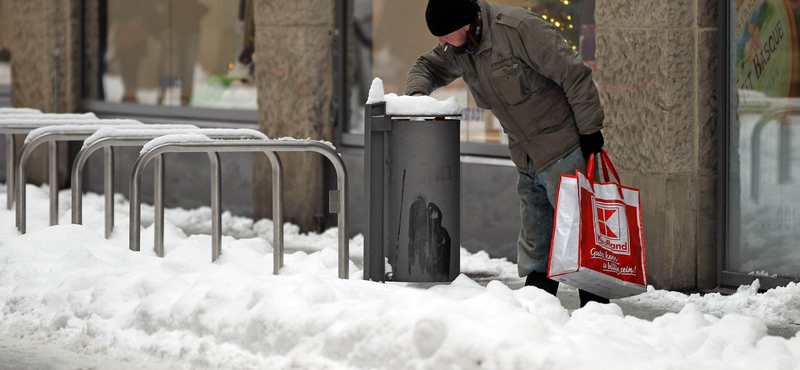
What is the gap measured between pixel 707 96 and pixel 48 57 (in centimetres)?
771

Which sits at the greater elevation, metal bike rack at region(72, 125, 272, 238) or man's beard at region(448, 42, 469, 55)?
man's beard at region(448, 42, 469, 55)

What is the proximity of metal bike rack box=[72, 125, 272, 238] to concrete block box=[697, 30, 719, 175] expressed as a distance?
2.49m

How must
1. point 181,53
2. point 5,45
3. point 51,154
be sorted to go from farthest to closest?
point 5,45, point 181,53, point 51,154

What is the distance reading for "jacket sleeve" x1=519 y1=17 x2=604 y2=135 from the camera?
5262 millimetres

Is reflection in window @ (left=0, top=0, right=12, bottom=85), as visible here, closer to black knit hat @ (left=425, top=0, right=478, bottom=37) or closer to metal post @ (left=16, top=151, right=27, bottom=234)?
metal post @ (left=16, top=151, right=27, bottom=234)

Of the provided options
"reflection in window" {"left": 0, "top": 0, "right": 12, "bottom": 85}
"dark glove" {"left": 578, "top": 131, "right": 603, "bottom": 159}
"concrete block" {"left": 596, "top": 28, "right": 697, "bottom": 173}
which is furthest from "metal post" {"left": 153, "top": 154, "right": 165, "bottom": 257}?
"reflection in window" {"left": 0, "top": 0, "right": 12, "bottom": 85}

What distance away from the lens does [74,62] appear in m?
12.2

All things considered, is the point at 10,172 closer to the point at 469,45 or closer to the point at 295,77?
the point at 295,77

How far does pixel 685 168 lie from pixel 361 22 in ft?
11.4

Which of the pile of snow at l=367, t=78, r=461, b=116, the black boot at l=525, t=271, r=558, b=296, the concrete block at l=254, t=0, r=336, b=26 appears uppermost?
the concrete block at l=254, t=0, r=336, b=26

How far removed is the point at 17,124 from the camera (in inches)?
300

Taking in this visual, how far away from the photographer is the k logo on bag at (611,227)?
5.30 metres

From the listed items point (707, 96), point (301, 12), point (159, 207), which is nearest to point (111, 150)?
point (159, 207)

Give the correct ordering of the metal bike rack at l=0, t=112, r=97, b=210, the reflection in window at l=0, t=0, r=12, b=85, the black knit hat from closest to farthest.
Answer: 1. the black knit hat
2. the metal bike rack at l=0, t=112, r=97, b=210
3. the reflection in window at l=0, t=0, r=12, b=85
